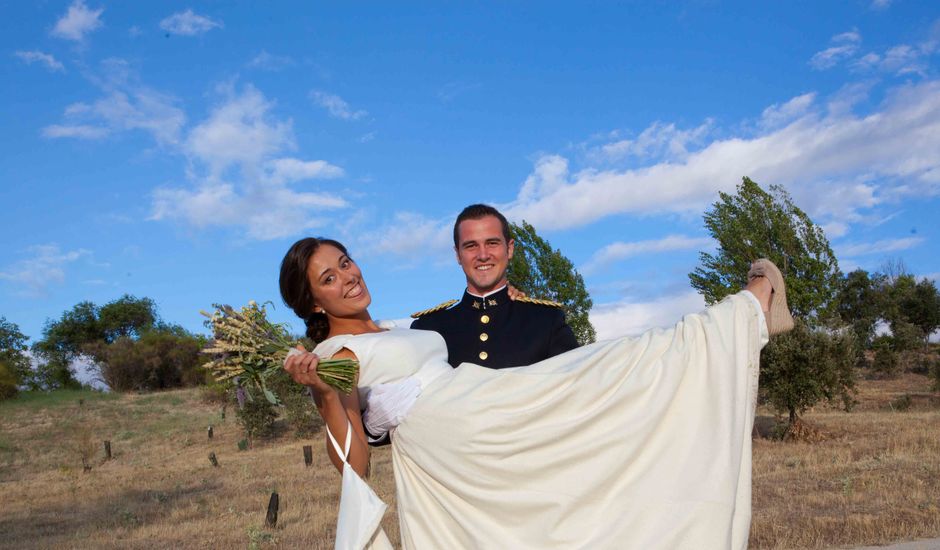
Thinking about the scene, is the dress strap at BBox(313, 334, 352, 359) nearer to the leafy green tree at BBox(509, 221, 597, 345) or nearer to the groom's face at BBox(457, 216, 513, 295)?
the groom's face at BBox(457, 216, 513, 295)

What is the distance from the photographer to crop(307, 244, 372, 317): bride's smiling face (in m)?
3.86

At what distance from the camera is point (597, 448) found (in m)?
3.23

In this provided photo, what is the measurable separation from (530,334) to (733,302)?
130 cm

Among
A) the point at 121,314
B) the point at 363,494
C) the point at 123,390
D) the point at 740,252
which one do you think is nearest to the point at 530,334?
the point at 363,494

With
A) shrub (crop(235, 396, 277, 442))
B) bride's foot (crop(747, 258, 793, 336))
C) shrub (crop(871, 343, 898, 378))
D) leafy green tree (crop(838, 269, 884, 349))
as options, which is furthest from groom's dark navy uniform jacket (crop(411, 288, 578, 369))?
leafy green tree (crop(838, 269, 884, 349))

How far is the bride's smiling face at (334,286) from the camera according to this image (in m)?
3.86

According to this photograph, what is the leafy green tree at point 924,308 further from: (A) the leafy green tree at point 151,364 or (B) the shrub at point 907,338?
(A) the leafy green tree at point 151,364

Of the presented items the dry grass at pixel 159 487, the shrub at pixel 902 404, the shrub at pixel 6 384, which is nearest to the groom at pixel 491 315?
the dry grass at pixel 159 487

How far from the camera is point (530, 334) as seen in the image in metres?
4.41

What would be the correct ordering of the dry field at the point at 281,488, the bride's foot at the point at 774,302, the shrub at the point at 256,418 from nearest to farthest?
the bride's foot at the point at 774,302, the dry field at the point at 281,488, the shrub at the point at 256,418

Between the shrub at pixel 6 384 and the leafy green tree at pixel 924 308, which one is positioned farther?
the leafy green tree at pixel 924 308

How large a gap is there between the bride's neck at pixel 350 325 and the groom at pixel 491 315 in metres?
0.59

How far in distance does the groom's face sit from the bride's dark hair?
70 centimetres

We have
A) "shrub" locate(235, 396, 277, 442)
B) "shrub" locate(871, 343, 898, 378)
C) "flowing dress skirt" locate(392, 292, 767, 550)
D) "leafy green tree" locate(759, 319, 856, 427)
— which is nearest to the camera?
"flowing dress skirt" locate(392, 292, 767, 550)
